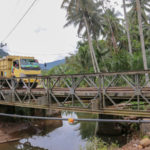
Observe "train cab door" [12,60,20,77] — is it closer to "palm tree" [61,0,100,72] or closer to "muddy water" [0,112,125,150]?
"muddy water" [0,112,125,150]

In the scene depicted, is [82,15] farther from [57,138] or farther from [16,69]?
[57,138]

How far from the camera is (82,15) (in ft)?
94.8

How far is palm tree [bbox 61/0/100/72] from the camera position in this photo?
2569 centimetres

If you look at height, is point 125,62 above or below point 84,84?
above

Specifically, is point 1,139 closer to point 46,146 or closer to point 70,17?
point 46,146

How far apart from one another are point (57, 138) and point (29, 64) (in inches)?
264

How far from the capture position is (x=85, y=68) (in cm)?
2822

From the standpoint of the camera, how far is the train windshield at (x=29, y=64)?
15154 millimetres

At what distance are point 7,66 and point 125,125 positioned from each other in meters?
11.3

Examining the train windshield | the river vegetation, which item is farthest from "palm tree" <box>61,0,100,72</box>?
the train windshield

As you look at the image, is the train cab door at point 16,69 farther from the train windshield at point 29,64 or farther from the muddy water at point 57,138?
the muddy water at point 57,138

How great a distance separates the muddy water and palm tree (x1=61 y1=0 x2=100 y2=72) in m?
12.4

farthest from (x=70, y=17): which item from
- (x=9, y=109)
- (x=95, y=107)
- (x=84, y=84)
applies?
(x=95, y=107)

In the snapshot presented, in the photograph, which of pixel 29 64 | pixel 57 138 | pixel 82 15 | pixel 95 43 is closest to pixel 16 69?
pixel 29 64
